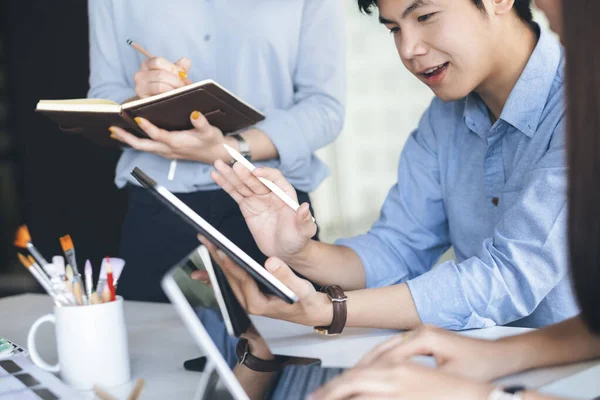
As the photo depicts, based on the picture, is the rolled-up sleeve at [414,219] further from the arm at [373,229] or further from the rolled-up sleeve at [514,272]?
the rolled-up sleeve at [514,272]

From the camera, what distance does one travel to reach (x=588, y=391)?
90cm

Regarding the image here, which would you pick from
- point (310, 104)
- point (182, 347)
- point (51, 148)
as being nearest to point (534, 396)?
point (182, 347)

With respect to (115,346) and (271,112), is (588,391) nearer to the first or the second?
(115,346)

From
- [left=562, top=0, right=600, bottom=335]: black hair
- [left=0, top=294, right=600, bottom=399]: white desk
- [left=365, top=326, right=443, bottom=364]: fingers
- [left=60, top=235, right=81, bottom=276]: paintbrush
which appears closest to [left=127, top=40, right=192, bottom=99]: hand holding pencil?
[left=0, top=294, right=600, bottom=399]: white desk

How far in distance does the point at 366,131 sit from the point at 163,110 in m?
2.70

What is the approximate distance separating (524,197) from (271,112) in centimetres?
71

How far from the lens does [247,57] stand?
5.66 feet

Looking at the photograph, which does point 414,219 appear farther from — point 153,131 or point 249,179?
point 153,131

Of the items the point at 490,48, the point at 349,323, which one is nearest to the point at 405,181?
the point at 490,48

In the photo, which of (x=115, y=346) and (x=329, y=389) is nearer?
(x=329, y=389)

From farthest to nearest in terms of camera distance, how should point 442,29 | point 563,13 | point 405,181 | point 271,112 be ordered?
point 271,112 < point 405,181 < point 442,29 < point 563,13

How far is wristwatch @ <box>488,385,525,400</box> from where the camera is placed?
72cm

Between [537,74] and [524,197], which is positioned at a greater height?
[537,74]

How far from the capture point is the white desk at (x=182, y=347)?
92cm
